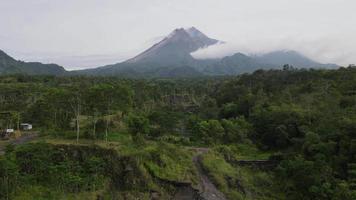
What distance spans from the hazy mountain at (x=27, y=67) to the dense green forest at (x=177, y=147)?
84.8 meters

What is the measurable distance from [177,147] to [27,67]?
113 m

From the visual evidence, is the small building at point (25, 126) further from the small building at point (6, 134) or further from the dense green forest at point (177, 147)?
the small building at point (6, 134)

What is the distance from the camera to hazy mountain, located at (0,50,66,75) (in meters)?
116

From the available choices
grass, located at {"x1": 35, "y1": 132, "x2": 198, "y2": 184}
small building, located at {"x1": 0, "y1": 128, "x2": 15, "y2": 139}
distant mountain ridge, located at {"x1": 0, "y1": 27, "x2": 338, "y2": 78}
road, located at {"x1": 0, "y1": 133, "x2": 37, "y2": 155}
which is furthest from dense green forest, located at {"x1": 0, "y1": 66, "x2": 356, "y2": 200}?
distant mountain ridge, located at {"x1": 0, "y1": 27, "x2": 338, "y2": 78}

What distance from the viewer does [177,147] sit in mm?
25047

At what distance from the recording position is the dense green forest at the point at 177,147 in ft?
62.3

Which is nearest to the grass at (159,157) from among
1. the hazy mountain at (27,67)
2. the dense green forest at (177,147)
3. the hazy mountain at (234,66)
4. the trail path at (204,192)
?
the dense green forest at (177,147)

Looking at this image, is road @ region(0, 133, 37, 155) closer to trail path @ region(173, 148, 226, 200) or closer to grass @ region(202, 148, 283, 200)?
trail path @ region(173, 148, 226, 200)

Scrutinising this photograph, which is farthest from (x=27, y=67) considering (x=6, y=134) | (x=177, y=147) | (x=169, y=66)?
(x=177, y=147)

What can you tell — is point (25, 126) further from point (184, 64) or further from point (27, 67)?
point (184, 64)

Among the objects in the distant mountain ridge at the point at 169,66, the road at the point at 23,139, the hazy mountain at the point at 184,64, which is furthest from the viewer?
the hazy mountain at the point at 184,64

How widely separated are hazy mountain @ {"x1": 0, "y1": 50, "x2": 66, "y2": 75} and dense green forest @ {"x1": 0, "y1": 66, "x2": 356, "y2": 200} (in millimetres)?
84842

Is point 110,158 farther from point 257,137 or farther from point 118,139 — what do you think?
point 257,137

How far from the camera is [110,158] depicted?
813 inches
